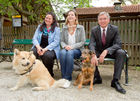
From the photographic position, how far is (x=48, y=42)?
14.3 feet

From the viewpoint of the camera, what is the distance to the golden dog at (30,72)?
3170 millimetres

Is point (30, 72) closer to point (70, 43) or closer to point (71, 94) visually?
Result: point (71, 94)

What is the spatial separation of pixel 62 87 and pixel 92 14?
8138mm

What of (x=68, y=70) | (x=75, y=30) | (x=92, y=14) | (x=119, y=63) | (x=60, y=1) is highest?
(x=60, y=1)

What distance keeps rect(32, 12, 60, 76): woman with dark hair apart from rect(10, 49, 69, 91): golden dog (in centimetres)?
56

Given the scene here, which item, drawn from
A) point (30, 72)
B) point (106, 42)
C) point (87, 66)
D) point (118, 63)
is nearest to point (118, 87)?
point (118, 63)

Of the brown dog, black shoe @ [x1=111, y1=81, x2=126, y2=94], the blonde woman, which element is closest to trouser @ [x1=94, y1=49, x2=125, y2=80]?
black shoe @ [x1=111, y1=81, x2=126, y2=94]

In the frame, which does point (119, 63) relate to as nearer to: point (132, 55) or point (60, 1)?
point (132, 55)

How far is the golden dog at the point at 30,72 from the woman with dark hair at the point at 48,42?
56 centimetres

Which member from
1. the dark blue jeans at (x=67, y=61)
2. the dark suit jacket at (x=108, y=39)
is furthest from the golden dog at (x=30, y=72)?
the dark suit jacket at (x=108, y=39)

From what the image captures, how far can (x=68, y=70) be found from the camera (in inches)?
150

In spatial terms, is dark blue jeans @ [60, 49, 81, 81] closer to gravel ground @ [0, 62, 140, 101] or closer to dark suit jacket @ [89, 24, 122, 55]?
gravel ground @ [0, 62, 140, 101]

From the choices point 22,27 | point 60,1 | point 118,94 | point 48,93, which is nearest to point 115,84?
point 118,94

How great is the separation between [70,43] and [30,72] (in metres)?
1.47
